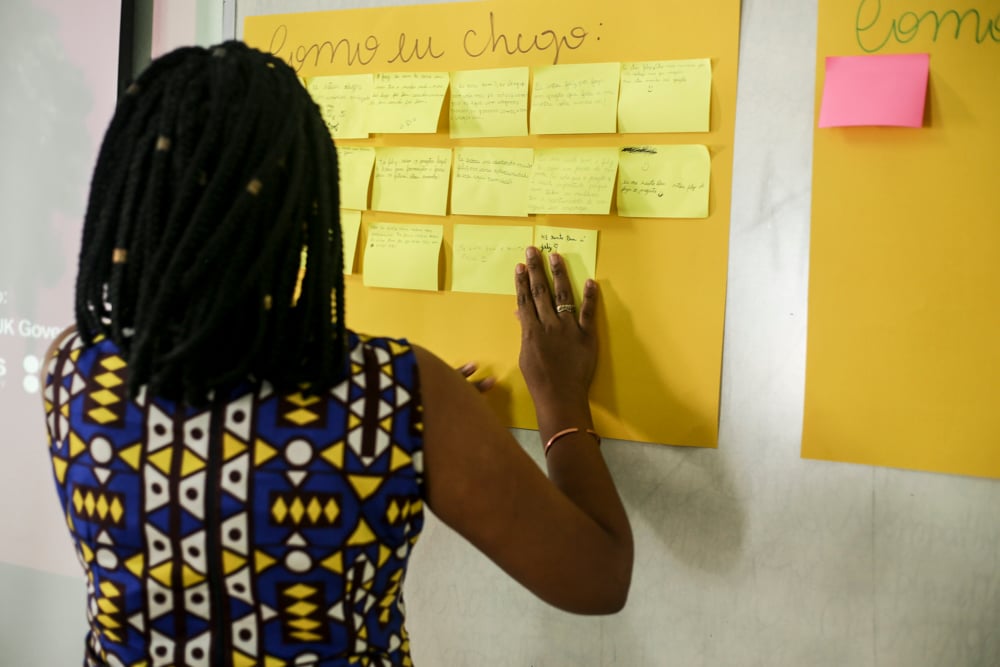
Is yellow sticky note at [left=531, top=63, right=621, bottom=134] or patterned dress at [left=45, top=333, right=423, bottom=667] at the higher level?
yellow sticky note at [left=531, top=63, right=621, bottom=134]

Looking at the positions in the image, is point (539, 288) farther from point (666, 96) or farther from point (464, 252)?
point (666, 96)

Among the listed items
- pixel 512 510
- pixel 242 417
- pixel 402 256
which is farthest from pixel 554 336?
pixel 242 417

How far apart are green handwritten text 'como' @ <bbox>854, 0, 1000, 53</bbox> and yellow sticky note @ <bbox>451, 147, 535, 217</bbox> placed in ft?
1.48

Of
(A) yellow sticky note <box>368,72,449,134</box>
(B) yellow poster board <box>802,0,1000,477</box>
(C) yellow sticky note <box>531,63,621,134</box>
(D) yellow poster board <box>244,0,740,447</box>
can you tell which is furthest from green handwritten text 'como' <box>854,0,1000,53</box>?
(A) yellow sticky note <box>368,72,449,134</box>

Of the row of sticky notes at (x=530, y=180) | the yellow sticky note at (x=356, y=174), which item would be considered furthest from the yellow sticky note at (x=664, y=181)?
the yellow sticky note at (x=356, y=174)

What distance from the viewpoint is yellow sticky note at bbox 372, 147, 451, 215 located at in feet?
3.56

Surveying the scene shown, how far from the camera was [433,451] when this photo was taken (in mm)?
640

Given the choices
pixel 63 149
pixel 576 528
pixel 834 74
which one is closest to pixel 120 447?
pixel 576 528

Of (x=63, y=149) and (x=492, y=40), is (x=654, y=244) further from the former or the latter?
(x=63, y=149)

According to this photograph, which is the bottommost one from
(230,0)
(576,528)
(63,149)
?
(576,528)

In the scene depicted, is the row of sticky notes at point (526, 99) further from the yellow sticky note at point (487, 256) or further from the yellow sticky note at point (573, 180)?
the yellow sticky note at point (487, 256)

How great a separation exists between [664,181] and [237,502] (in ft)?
2.22

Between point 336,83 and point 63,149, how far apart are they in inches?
26.8

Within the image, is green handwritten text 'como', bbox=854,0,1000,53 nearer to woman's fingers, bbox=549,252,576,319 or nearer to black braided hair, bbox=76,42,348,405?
woman's fingers, bbox=549,252,576,319
